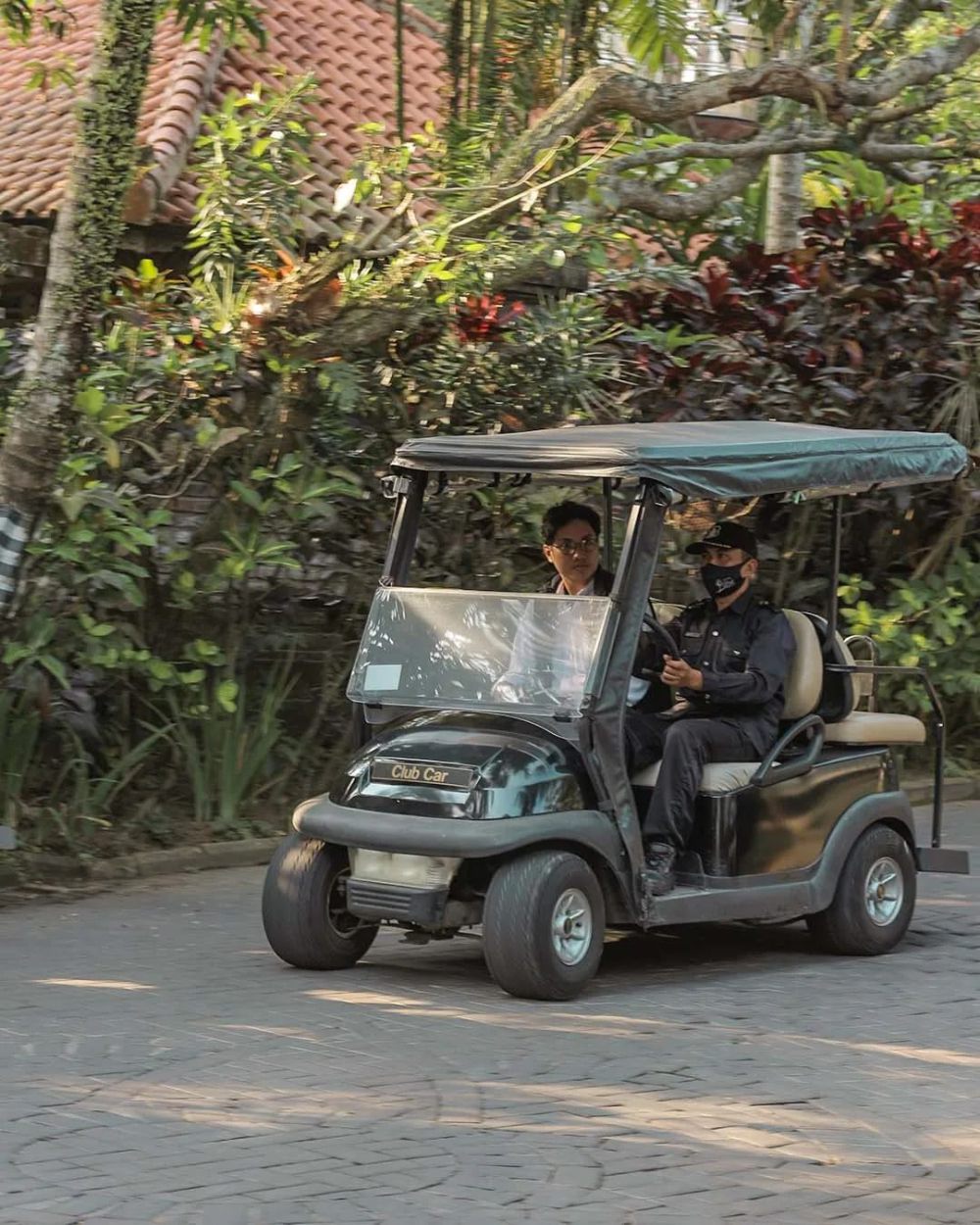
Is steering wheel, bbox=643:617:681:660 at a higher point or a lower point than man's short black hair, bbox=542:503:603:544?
lower

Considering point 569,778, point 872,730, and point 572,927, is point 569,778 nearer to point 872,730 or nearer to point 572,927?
point 572,927

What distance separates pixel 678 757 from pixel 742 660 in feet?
2.20

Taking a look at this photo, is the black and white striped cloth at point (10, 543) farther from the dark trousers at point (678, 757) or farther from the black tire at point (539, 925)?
the black tire at point (539, 925)

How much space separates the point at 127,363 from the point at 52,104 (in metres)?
8.49

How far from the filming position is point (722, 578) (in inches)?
324

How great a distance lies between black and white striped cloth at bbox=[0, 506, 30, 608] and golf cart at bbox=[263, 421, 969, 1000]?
1.95 meters

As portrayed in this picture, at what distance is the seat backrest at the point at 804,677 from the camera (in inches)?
323

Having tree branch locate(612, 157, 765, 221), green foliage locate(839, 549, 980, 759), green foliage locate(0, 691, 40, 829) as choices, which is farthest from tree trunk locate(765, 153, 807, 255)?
green foliage locate(0, 691, 40, 829)

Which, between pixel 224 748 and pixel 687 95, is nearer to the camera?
pixel 224 748

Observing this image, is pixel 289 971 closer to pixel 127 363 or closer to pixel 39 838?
pixel 39 838

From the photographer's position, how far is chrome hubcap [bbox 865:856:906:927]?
8.29 metres

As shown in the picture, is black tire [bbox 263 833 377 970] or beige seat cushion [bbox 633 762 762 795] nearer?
black tire [bbox 263 833 377 970]

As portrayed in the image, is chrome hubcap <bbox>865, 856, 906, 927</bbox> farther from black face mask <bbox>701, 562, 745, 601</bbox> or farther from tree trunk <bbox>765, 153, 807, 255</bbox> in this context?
tree trunk <bbox>765, 153, 807, 255</bbox>

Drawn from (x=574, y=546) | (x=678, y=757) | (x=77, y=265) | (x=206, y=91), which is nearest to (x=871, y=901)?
(x=678, y=757)
